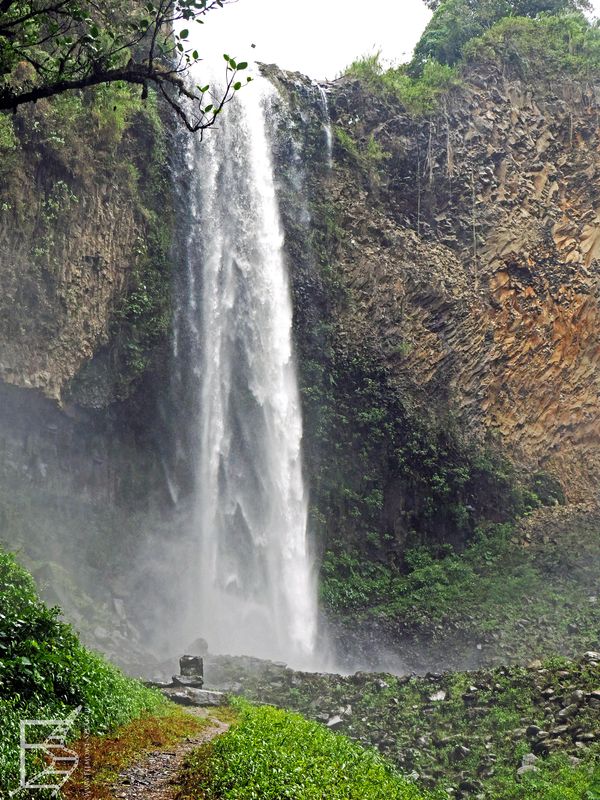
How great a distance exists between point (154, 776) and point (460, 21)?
28.3 m

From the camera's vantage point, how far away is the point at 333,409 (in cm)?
2214

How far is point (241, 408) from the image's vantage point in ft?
68.2

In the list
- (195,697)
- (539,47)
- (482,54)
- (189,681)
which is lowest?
(195,697)

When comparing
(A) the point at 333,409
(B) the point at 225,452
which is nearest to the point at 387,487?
(A) the point at 333,409

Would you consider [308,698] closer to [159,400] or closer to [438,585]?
[438,585]

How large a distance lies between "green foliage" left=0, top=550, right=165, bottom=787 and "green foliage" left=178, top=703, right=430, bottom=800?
1.11 meters

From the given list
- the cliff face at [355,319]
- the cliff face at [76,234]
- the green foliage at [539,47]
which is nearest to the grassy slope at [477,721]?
the cliff face at [355,319]

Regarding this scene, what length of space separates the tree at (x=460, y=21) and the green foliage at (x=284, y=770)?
25.2m

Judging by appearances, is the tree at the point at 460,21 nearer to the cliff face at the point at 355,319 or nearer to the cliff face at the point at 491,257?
the cliff face at the point at 355,319

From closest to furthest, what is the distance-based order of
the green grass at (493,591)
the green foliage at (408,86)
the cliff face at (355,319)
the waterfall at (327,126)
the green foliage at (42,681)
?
the green foliage at (42,681) → the green grass at (493,591) → the cliff face at (355,319) → the waterfall at (327,126) → the green foliage at (408,86)

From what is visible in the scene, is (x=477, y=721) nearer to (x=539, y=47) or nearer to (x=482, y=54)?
(x=482, y=54)

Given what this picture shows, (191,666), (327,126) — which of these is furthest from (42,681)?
(327,126)

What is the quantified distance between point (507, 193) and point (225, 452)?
12.7 metres

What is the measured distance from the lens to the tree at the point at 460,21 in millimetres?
27375
